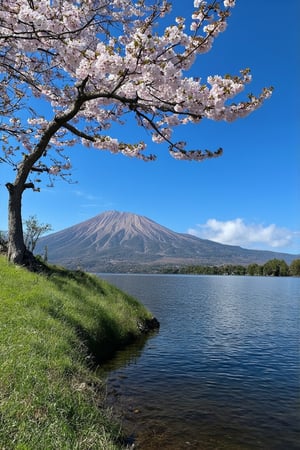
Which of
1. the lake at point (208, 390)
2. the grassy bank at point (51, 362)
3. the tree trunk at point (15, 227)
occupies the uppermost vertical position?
the tree trunk at point (15, 227)

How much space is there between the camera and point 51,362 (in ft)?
31.5

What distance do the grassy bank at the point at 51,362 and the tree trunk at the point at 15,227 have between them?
0.86 metres

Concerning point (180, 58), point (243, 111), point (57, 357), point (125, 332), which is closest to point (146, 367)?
point (125, 332)

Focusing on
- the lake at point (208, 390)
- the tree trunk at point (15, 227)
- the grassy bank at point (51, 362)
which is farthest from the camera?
the tree trunk at point (15, 227)

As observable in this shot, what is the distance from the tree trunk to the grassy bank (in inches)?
33.8

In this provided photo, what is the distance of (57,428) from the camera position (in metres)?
6.41

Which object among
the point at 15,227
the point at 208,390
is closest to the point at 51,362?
the point at 208,390

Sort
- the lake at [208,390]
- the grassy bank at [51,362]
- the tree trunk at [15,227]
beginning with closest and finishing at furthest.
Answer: the grassy bank at [51,362] → the lake at [208,390] → the tree trunk at [15,227]

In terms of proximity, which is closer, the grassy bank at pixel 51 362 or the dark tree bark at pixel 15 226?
the grassy bank at pixel 51 362

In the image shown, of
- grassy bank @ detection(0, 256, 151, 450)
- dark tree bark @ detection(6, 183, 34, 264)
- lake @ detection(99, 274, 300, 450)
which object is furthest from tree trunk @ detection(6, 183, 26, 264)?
lake @ detection(99, 274, 300, 450)

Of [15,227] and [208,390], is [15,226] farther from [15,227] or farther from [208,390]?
[208,390]

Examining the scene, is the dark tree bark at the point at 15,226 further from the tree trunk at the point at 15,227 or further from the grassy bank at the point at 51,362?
the grassy bank at the point at 51,362

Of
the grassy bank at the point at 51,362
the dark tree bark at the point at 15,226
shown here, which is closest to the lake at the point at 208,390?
the grassy bank at the point at 51,362

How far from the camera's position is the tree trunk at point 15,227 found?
66.8 feet
